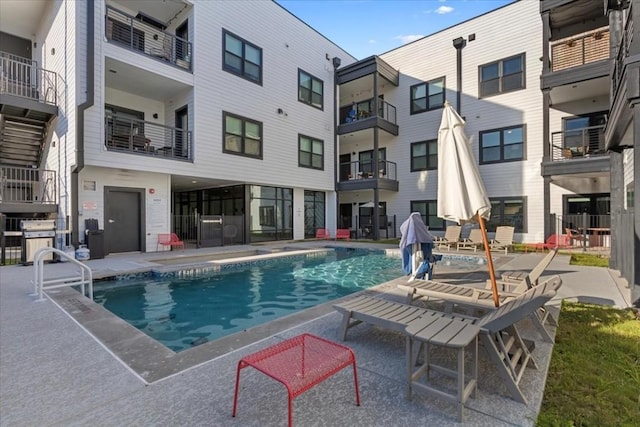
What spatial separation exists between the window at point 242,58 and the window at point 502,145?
11.3 meters

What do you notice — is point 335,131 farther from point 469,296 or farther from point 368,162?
point 469,296

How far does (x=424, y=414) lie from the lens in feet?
7.80

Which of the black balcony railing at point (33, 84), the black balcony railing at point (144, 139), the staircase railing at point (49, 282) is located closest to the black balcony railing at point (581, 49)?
the black balcony railing at point (144, 139)

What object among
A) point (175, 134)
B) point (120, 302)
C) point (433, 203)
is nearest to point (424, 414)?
point (120, 302)

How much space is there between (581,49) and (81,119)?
1788cm

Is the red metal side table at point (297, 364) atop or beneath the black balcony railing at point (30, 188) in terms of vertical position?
beneath

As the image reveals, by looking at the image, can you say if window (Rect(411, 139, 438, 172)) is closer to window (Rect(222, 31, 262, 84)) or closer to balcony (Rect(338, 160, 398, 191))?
balcony (Rect(338, 160, 398, 191))

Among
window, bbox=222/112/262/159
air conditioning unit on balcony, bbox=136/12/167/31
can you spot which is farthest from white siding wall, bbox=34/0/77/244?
window, bbox=222/112/262/159

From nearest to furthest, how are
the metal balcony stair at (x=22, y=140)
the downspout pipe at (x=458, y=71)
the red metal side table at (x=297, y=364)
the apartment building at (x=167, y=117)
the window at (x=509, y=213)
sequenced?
the red metal side table at (x=297, y=364) → the apartment building at (x=167, y=117) → the metal balcony stair at (x=22, y=140) → the window at (x=509, y=213) → the downspout pipe at (x=458, y=71)

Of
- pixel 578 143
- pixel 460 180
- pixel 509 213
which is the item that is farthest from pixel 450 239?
pixel 460 180

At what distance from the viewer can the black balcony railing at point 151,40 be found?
11969 mm

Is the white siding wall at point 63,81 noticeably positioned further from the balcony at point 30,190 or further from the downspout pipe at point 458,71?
the downspout pipe at point 458,71

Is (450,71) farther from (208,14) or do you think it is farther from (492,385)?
(492,385)

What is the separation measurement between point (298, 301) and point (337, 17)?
13.0m
